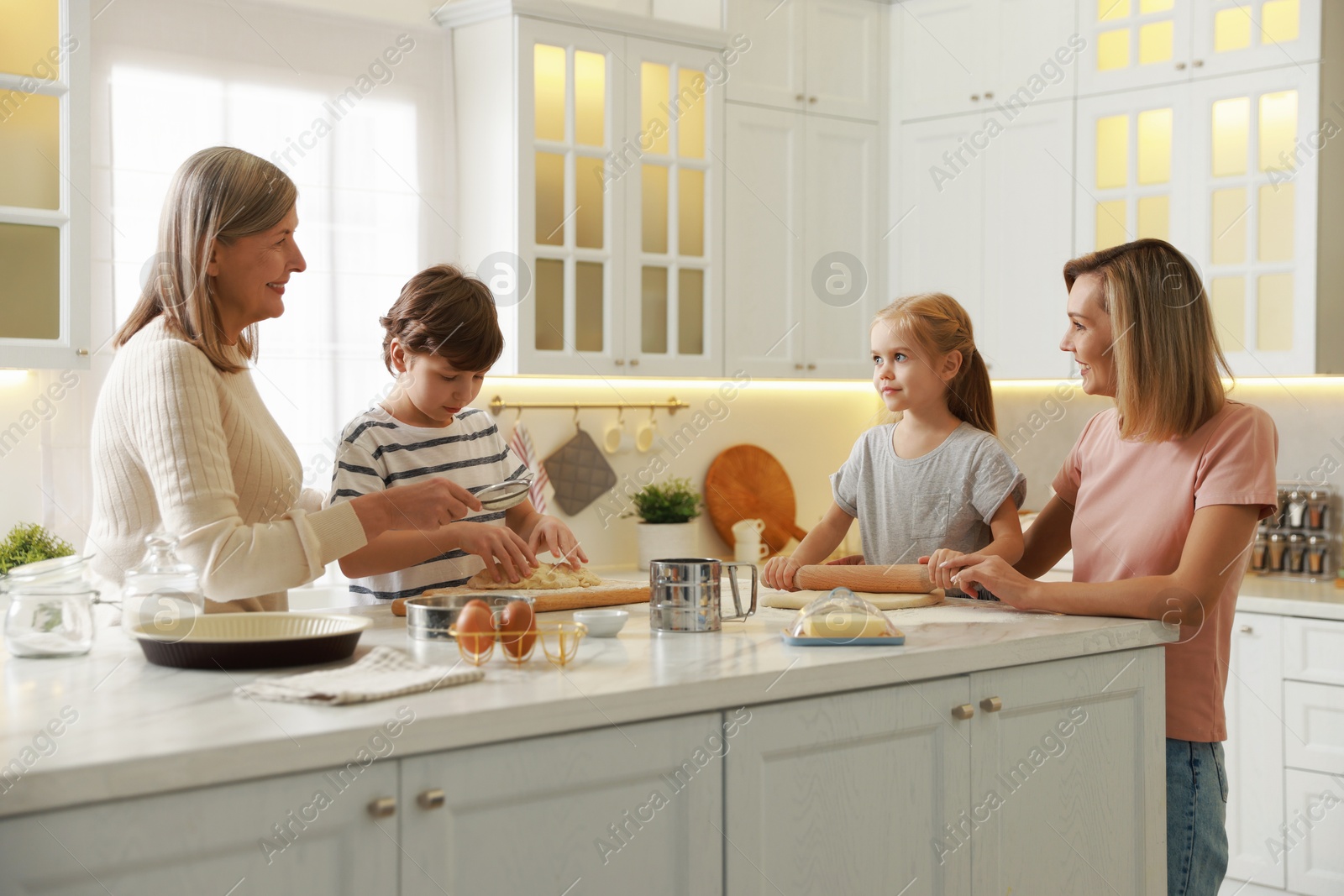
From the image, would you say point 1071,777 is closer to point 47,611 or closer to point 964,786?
point 964,786

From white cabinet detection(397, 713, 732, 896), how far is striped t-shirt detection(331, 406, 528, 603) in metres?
0.76

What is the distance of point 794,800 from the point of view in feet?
4.55

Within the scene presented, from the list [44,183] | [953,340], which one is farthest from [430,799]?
[44,183]

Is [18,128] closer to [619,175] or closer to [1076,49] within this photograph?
[619,175]

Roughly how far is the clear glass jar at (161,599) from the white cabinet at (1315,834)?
255cm

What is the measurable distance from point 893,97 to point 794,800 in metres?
2.88

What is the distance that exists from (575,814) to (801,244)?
263cm

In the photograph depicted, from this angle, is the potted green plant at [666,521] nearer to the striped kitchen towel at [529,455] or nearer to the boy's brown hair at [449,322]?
the striped kitchen towel at [529,455]

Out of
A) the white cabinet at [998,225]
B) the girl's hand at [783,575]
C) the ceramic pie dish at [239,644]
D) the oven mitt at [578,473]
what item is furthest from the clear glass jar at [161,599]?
the white cabinet at [998,225]

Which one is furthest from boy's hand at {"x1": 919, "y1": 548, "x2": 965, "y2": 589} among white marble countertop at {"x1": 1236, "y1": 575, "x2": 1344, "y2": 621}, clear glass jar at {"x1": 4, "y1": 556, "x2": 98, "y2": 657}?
white marble countertop at {"x1": 1236, "y1": 575, "x2": 1344, "y2": 621}

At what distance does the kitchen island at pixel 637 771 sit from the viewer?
1.00 m

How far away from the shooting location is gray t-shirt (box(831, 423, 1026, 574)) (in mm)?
1964

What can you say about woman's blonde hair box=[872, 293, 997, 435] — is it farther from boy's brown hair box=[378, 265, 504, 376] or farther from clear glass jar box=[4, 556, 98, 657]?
clear glass jar box=[4, 556, 98, 657]

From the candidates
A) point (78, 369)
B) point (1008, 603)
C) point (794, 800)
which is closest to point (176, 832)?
point (794, 800)
